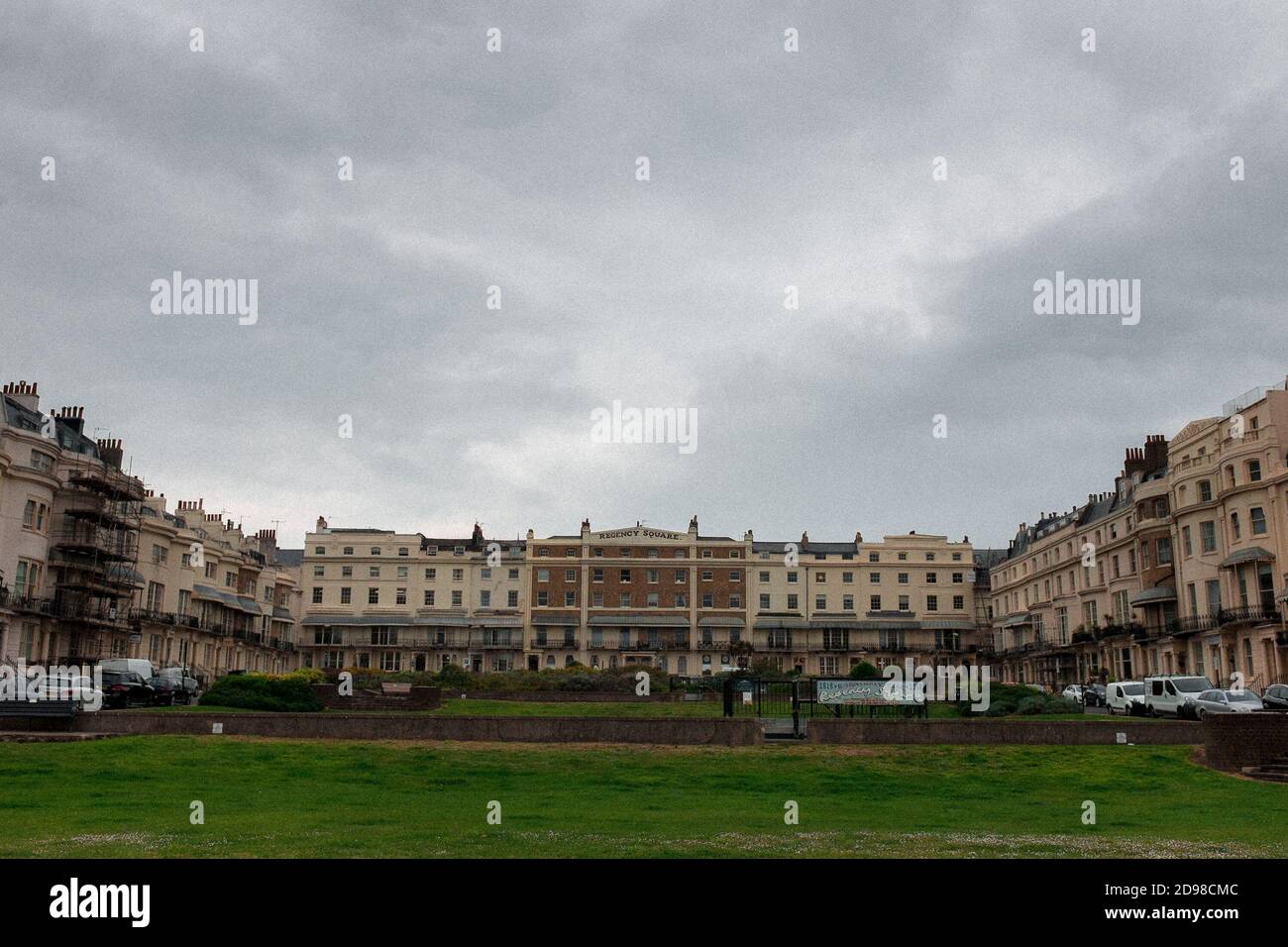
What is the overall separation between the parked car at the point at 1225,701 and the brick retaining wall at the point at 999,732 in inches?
366

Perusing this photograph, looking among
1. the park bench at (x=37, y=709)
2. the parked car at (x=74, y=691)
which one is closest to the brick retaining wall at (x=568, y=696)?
the parked car at (x=74, y=691)

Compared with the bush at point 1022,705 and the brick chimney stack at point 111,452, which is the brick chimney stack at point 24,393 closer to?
the brick chimney stack at point 111,452

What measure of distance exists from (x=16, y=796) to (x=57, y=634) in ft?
153

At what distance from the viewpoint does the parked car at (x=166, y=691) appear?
127 feet

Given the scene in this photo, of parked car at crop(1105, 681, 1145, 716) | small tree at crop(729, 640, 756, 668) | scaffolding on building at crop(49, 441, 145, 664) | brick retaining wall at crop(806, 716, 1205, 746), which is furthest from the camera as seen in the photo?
small tree at crop(729, 640, 756, 668)

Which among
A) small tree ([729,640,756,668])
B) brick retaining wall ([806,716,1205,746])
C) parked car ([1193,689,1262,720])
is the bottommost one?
brick retaining wall ([806,716,1205,746])

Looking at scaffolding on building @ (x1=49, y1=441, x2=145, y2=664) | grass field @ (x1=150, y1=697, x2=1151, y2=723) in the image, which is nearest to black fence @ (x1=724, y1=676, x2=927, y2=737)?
grass field @ (x1=150, y1=697, x2=1151, y2=723)

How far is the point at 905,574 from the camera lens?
322 feet

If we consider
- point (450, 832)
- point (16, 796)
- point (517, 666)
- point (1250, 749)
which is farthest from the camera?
point (517, 666)

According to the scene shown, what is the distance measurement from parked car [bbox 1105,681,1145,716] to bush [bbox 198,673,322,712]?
29.8 m

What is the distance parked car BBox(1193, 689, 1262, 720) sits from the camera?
34.4m

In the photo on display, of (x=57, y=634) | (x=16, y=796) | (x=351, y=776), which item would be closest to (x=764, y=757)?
(x=351, y=776)

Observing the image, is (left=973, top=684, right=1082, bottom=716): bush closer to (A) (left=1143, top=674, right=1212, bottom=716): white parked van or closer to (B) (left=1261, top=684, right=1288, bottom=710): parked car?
(A) (left=1143, top=674, right=1212, bottom=716): white parked van
